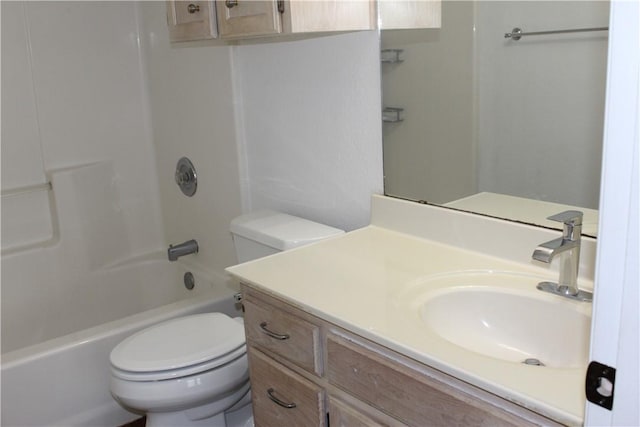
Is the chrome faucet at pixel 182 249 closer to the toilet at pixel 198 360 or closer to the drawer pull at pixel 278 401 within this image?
the toilet at pixel 198 360

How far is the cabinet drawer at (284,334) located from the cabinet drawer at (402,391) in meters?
0.05

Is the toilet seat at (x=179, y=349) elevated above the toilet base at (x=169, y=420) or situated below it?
above

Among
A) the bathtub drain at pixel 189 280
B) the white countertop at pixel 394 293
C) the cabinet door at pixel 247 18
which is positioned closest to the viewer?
the white countertop at pixel 394 293

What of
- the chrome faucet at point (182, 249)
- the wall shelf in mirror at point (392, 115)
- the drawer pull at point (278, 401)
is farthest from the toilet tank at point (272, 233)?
the chrome faucet at point (182, 249)

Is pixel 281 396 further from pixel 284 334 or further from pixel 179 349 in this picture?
pixel 179 349

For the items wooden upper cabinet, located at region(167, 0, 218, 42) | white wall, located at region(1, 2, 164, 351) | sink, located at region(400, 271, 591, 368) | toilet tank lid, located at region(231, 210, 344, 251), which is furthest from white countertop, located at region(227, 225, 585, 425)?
white wall, located at region(1, 2, 164, 351)

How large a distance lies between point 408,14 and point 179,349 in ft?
3.87

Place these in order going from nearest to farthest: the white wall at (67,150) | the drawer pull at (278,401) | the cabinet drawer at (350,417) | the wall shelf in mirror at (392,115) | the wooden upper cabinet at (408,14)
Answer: the cabinet drawer at (350,417)
the drawer pull at (278,401)
the wooden upper cabinet at (408,14)
the wall shelf in mirror at (392,115)
the white wall at (67,150)

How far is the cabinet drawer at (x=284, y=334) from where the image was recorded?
1363mm

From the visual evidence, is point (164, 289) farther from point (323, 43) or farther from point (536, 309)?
point (536, 309)

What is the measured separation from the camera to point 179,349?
1.92 metres

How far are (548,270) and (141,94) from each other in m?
2.20

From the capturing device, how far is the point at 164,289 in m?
3.08

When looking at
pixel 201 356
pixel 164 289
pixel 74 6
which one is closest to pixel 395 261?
pixel 201 356
